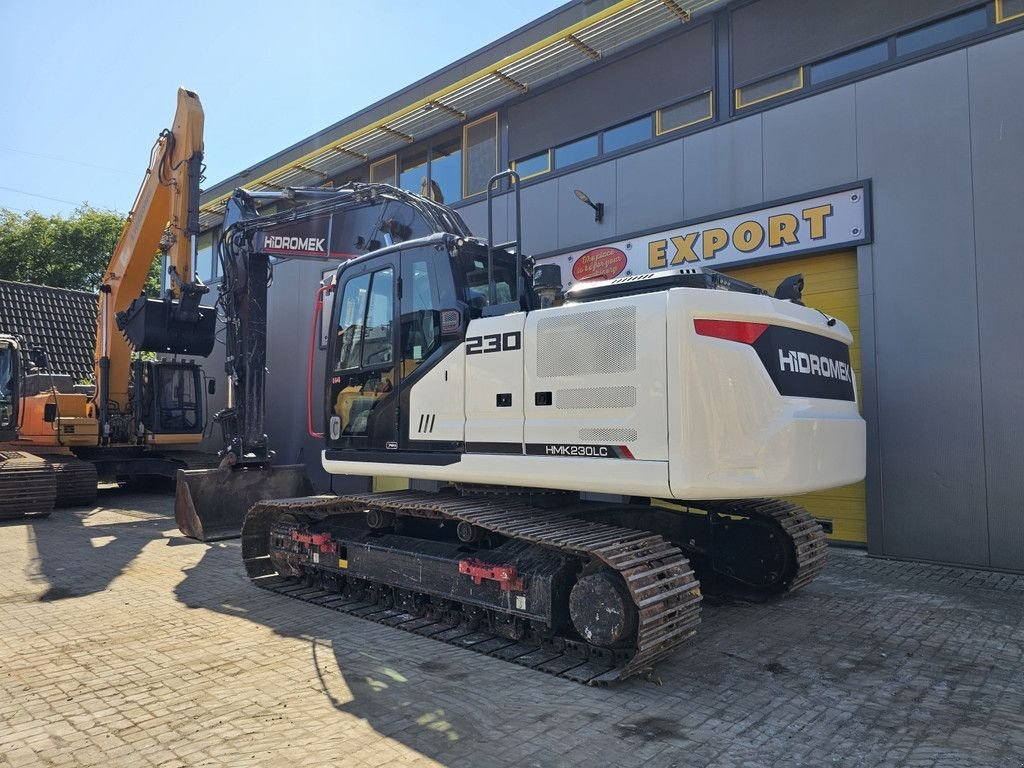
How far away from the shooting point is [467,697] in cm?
408

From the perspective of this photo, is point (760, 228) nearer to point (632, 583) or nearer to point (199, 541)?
point (632, 583)

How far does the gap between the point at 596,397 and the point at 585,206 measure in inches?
260

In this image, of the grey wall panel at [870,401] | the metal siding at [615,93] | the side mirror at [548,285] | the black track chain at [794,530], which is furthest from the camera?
the metal siding at [615,93]

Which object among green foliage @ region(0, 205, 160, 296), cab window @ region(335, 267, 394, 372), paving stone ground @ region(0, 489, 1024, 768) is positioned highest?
green foliage @ region(0, 205, 160, 296)

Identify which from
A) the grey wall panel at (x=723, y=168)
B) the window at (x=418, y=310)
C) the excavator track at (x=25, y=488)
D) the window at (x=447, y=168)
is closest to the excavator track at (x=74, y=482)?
the excavator track at (x=25, y=488)

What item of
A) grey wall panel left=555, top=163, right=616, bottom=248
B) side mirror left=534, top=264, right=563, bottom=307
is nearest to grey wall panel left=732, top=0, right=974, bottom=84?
grey wall panel left=555, top=163, right=616, bottom=248

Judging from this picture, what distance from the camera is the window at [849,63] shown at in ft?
26.6

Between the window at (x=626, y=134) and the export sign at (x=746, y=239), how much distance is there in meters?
1.44

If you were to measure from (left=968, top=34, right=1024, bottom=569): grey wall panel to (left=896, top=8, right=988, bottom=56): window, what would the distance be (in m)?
0.34

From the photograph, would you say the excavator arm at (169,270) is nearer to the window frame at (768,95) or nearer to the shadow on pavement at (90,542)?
the shadow on pavement at (90,542)

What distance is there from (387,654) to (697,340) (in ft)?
9.43

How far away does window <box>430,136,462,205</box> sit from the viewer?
41.9 ft

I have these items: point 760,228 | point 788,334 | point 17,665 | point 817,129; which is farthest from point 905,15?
point 17,665

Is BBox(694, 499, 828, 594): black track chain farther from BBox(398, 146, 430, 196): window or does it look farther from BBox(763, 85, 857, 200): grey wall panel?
BBox(398, 146, 430, 196): window
